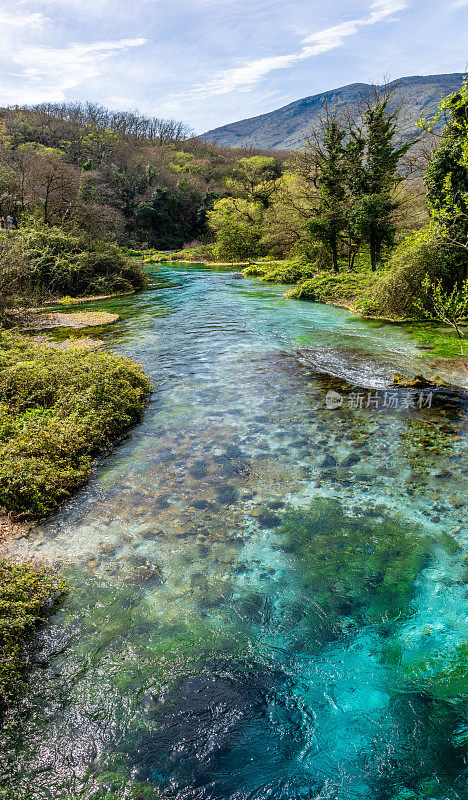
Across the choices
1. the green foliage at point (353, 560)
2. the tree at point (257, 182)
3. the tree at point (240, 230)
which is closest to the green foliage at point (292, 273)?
the tree at point (240, 230)

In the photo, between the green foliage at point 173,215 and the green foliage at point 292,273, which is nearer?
the green foliage at point 292,273

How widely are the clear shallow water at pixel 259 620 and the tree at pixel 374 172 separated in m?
14.8

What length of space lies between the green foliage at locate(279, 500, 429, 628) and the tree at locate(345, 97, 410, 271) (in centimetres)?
1791

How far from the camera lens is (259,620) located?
3.87 metres

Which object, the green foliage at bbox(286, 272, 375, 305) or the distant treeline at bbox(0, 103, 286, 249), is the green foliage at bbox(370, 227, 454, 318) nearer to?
the green foliage at bbox(286, 272, 375, 305)

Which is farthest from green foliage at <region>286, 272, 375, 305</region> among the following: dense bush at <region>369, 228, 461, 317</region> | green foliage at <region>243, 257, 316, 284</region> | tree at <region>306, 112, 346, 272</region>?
green foliage at <region>243, 257, 316, 284</region>

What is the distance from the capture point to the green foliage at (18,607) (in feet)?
10.6

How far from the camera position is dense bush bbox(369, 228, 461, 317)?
13680 mm

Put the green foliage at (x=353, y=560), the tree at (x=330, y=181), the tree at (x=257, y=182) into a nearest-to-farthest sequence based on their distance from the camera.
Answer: the green foliage at (x=353, y=560) < the tree at (x=330, y=181) < the tree at (x=257, y=182)

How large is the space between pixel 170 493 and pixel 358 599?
278 cm

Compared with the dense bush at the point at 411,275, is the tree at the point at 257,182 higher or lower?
higher

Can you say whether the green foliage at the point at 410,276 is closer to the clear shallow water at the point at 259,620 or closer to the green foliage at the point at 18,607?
the clear shallow water at the point at 259,620

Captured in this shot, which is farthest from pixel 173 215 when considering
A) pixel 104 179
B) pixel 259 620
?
pixel 259 620

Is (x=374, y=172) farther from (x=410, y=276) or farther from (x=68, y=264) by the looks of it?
(x=68, y=264)
